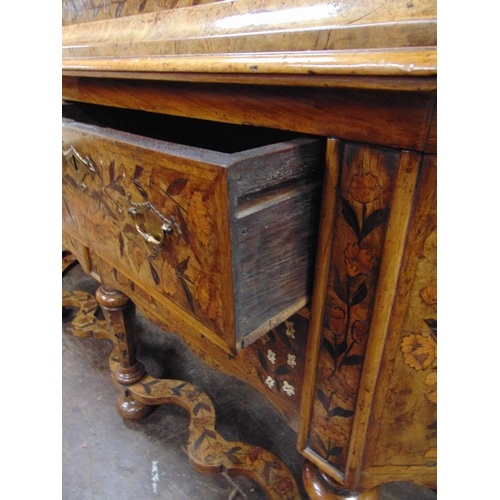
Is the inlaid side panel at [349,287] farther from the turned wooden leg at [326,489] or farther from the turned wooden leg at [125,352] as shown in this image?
the turned wooden leg at [125,352]

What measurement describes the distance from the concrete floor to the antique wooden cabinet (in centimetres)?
42

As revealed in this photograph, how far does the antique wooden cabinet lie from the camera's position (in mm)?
372

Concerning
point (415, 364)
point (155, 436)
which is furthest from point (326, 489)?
point (155, 436)

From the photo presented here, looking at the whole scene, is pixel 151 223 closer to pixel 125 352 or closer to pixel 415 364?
pixel 415 364

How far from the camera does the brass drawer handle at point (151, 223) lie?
47 centimetres

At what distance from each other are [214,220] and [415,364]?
0.32 metres

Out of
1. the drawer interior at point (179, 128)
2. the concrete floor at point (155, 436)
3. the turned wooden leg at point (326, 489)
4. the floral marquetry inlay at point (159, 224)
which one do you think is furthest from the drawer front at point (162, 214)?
the concrete floor at point (155, 436)

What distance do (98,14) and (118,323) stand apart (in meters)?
0.76

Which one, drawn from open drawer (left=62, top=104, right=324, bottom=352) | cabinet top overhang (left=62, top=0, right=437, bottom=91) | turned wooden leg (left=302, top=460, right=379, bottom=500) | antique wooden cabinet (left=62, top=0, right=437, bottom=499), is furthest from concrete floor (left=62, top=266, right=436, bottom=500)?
cabinet top overhang (left=62, top=0, right=437, bottom=91)

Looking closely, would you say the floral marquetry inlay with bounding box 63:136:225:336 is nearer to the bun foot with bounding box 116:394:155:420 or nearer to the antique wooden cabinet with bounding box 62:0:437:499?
the antique wooden cabinet with bounding box 62:0:437:499

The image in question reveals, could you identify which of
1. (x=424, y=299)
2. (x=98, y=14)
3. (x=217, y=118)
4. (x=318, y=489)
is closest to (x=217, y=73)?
(x=217, y=118)

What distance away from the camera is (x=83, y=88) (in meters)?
0.73

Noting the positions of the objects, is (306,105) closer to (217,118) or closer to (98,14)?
(217,118)

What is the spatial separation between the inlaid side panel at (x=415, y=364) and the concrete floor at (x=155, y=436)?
1.58 ft
